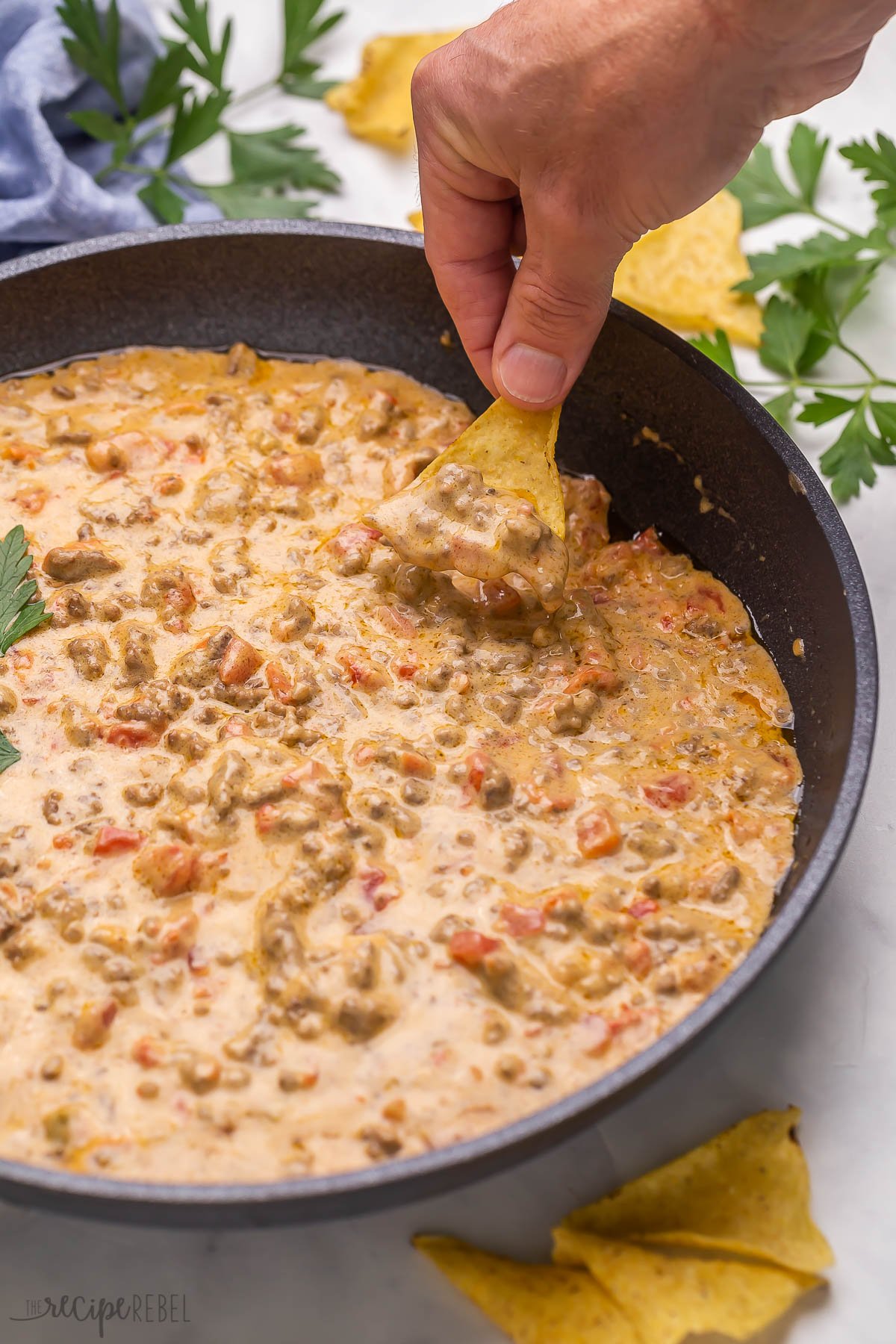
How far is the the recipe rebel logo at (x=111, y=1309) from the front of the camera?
114 inches

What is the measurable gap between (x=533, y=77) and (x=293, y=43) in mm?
2784

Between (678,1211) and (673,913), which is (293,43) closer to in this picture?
(673,913)

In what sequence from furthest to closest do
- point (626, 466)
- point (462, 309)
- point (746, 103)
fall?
point (626, 466)
point (462, 309)
point (746, 103)

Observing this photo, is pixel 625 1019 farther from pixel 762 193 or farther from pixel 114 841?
pixel 762 193

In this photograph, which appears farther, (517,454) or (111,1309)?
(517,454)

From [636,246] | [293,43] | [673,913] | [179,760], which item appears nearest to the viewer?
[673,913]

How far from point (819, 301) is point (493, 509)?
5.98ft

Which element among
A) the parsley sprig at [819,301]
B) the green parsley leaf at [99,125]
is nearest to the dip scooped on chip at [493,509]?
the parsley sprig at [819,301]

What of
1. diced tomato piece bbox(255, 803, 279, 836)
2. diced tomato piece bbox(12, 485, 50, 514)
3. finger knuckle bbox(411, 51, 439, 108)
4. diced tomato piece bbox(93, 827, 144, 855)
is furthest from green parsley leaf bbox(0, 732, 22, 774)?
finger knuckle bbox(411, 51, 439, 108)

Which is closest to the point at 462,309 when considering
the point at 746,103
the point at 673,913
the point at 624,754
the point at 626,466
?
the point at 626,466

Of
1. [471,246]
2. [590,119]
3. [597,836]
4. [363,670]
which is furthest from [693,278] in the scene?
[597,836]

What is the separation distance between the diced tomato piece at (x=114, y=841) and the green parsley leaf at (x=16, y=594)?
0.69 metres

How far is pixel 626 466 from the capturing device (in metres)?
4.10

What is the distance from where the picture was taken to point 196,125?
4.86 m
